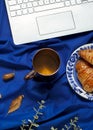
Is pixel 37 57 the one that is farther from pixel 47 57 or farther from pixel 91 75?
pixel 91 75

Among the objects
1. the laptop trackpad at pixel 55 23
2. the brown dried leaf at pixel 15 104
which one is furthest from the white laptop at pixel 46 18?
the brown dried leaf at pixel 15 104

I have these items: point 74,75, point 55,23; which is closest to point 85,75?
point 74,75

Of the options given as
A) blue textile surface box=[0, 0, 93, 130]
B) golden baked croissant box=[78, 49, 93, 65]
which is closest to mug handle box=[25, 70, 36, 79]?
blue textile surface box=[0, 0, 93, 130]

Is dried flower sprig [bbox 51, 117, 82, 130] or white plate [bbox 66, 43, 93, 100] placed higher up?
white plate [bbox 66, 43, 93, 100]

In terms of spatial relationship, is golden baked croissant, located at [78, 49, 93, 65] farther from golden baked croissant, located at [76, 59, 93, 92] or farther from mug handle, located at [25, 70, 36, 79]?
mug handle, located at [25, 70, 36, 79]

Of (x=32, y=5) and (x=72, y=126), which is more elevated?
(x=32, y=5)

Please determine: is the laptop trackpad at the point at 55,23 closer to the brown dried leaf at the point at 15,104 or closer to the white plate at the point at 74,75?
the white plate at the point at 74,75

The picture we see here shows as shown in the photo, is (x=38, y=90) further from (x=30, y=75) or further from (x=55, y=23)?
(x=55, y=23)
